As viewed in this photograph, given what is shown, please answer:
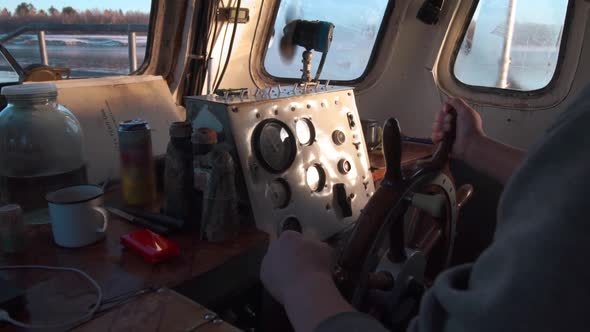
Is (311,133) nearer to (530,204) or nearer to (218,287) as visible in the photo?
(218,287)

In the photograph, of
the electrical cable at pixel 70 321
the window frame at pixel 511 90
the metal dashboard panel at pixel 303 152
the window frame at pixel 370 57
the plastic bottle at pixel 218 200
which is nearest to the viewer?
the electrical cable at pixel 70 321

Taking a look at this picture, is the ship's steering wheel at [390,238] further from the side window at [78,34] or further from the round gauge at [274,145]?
the side window at [78,34]

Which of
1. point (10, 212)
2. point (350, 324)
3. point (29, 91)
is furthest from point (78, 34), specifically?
point (350, 324)

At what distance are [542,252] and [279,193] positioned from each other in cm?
86

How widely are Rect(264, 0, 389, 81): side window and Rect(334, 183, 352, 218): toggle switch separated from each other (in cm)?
102

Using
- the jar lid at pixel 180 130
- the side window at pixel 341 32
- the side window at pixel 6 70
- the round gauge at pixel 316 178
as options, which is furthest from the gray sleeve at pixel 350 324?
the side window at pixel 341 32

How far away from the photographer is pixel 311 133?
51.9 inches

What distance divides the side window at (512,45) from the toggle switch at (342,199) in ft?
3.52

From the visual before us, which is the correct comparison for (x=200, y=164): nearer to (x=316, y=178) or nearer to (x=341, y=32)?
(x=316, y=178)

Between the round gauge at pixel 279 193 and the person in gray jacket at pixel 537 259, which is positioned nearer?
the person in gray jacket at pixel 537 259

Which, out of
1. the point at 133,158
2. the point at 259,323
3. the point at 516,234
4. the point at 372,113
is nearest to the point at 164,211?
the point at 133,158

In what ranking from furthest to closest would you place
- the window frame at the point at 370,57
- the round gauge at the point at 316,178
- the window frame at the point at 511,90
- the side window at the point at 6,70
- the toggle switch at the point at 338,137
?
1. the window frame at the point at 370,57
2. the window frame at the point at 511,90
3. the side window at the point at 6,70
4. the toggle switch at the point at 338,137
5. the round gauge at the point at 316,178

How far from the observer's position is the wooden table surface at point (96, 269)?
0.71 metres

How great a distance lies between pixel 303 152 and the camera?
1.27m
